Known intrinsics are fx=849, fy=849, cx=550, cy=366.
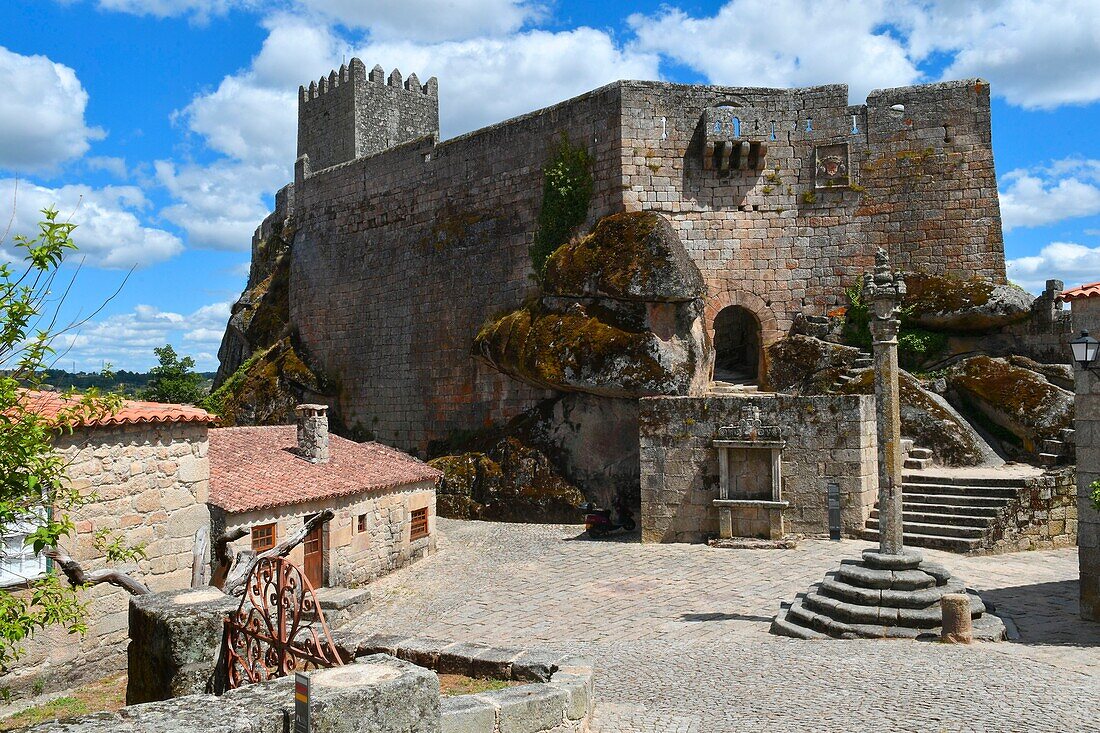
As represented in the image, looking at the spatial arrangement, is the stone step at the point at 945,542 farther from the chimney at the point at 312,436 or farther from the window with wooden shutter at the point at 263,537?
the chimney at the point at 312,436

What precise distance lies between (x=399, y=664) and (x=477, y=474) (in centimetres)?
1687

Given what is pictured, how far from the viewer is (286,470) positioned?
628 inches

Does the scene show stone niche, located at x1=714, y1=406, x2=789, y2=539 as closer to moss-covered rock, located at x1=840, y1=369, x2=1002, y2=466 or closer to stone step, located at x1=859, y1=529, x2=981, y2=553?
stone step, located at x1=859, y1=529, x2=981, y2=553

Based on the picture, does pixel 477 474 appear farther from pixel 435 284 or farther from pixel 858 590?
pixel 858 590

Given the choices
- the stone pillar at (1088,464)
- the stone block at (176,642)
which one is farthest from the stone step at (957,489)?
the stone block at (176,642)

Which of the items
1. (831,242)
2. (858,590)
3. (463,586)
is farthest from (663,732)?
(831,242)

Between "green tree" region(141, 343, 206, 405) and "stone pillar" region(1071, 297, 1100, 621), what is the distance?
3153 centimetres

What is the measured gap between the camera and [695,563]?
48.3 ft

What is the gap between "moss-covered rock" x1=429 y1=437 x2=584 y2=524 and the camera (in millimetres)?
20109

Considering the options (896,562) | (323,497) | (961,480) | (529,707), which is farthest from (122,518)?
(961,480)

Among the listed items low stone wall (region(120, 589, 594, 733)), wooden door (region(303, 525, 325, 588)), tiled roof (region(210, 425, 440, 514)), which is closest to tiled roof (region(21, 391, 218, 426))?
tiled roof (region(210, 425, 440, 514))

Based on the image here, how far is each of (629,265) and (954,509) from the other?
839cm

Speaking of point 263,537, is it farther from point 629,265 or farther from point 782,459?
point 629,265

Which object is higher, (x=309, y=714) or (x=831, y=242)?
(x=831, y=242)
